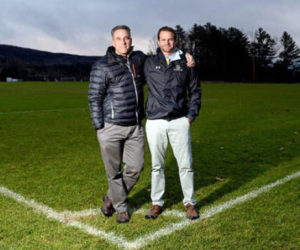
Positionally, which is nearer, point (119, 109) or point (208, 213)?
point (119, 109)

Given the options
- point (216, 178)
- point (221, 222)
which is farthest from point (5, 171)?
point (221, 222)

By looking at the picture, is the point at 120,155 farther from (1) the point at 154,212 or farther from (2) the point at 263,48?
(2) the point at 263,48

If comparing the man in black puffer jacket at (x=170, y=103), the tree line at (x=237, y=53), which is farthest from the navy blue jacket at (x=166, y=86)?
the tree line at (x=237, y=53)

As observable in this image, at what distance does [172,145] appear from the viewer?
166 inches

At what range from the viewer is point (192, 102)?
4211 mm

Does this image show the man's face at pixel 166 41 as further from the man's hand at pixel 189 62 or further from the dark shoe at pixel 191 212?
the dark shoe at pixel 191 212

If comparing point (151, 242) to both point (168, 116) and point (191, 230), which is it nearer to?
point (191, 230)

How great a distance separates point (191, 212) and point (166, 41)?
6.43 ft

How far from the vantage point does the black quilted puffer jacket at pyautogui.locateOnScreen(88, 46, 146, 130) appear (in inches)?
155

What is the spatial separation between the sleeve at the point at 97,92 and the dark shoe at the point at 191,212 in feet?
4.61

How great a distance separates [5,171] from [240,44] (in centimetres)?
9053

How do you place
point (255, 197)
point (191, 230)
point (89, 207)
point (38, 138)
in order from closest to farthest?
point (191, 230)
point (89, 207)
point (255, 197)
point (38, 138)

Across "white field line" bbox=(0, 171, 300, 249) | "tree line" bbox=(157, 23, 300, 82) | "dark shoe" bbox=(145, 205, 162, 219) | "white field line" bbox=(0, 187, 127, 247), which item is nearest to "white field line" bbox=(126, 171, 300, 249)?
"white field line" bbox=(0, 171, 300, 249)

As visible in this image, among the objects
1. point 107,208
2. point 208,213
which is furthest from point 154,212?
point 208,213
